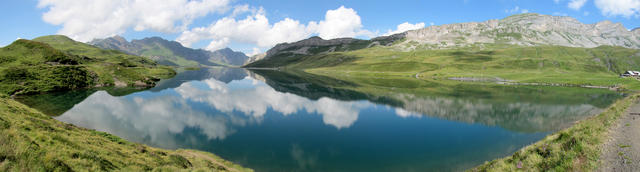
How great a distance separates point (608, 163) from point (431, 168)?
1213 cm

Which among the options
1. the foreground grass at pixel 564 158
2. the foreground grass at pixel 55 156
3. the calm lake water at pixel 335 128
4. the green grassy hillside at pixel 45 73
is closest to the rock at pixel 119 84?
the green grassy hillside at pixel 45 73

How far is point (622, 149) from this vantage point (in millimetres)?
17797

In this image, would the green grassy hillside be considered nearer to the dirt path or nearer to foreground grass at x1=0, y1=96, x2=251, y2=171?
foreground grass at x1=0, y1=96, x2=251, y2=171

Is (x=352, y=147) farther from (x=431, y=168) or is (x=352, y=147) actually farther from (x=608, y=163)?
(x=608, y=163)

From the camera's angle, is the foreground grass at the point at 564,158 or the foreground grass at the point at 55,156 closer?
the foreground grass at the point at 55,156

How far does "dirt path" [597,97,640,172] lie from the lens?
15.1 metres

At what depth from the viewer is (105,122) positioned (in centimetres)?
4006

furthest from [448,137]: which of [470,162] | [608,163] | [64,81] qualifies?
[64,81]

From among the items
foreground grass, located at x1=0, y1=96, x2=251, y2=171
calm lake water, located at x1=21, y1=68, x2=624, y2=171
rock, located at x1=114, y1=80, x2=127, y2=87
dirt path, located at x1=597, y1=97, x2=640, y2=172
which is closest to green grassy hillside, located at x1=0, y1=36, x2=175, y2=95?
rock, located at x1=114, y1=80, x2=127, y2=87

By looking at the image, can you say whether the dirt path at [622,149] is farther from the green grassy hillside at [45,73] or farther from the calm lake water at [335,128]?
the green grassy hillside at [45,73]

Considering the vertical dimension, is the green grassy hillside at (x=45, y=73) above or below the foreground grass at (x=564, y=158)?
above

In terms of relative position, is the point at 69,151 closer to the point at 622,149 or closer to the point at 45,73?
the point at 622,149

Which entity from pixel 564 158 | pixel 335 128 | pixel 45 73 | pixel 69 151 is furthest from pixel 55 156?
pixel 45 73

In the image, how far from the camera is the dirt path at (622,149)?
1511 cm
